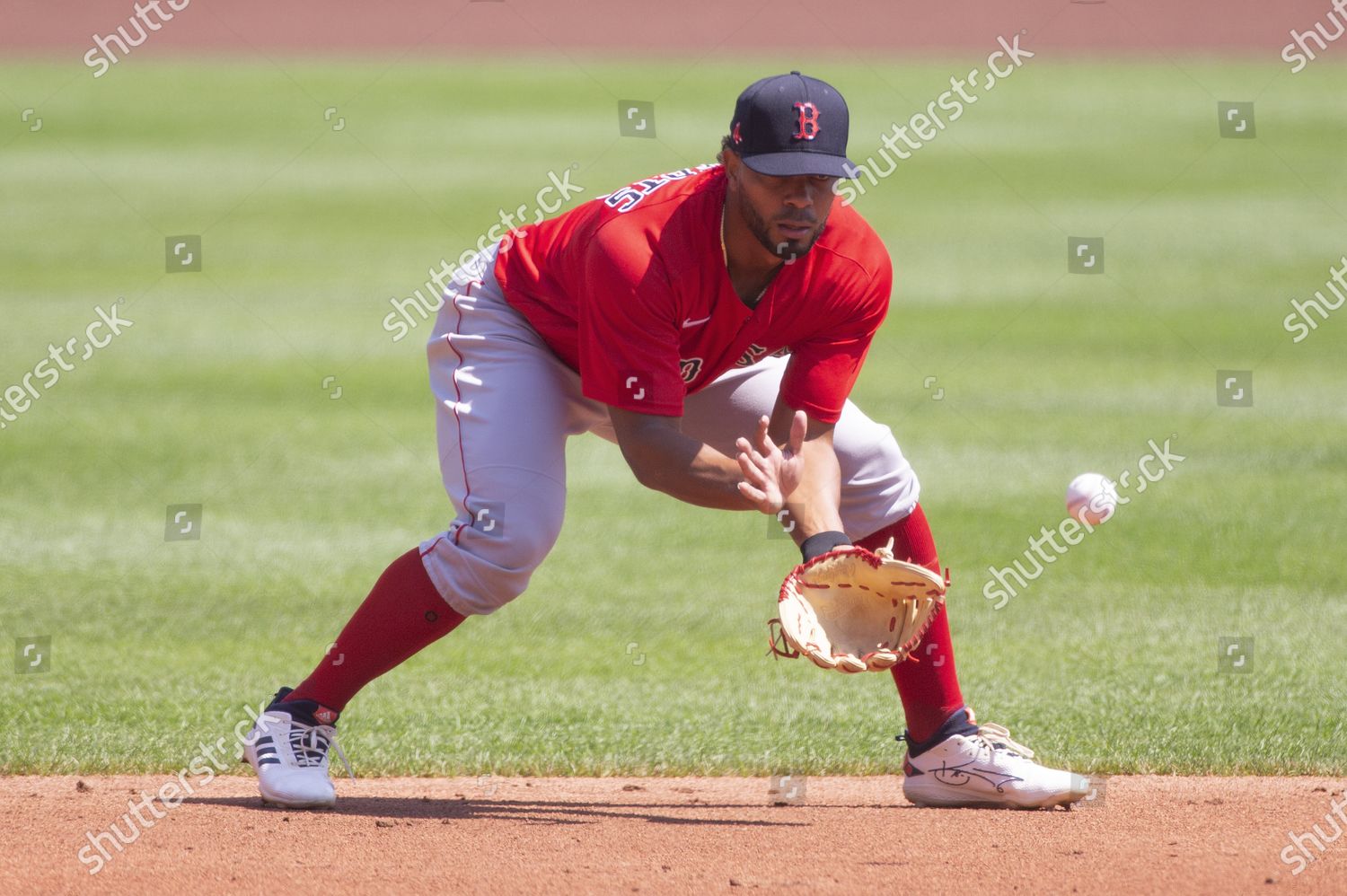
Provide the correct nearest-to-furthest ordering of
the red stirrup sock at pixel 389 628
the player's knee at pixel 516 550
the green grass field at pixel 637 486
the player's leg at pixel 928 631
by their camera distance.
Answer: the player's knee at pixel 516 550 < the red stirrup sock at pixel 389 628 < the player's leg at pixel 928 631 < the green grass field at pixel 637 486

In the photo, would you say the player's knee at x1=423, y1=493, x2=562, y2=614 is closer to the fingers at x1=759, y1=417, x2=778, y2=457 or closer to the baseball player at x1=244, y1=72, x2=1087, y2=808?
the baseball player at x1=244, y1=72, x2=1087, y2=808

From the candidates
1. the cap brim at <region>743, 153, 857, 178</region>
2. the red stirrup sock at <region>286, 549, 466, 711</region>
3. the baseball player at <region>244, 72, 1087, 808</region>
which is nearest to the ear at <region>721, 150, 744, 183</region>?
the baseball player at <region>244, 72, 1087, 808</region>

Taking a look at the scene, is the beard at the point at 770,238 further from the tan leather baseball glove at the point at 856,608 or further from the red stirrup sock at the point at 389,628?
the red stirrup sock at the point at 389,628

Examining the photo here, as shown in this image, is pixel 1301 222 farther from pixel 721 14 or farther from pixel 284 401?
pixel 721 14

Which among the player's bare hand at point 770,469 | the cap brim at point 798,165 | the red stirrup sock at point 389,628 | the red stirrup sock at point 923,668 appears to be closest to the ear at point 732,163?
the cap brim at point 798,165

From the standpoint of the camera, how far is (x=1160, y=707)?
5.75 metres

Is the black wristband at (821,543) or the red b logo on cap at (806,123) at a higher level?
the red b logo on cap at (806,123)

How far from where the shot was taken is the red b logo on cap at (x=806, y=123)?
3.96 meters

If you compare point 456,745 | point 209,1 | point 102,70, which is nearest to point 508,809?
point 456,745

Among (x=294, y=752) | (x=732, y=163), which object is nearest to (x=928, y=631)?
(x=732, y=163)

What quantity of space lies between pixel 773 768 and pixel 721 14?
29772 millimetres

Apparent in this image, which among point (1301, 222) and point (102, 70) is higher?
point (102, 70)

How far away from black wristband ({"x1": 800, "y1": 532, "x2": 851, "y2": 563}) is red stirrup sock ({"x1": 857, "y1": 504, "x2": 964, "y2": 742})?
60 cm

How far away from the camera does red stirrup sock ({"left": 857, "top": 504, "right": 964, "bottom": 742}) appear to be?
470 cm
